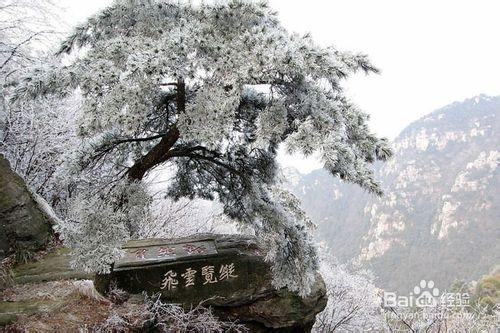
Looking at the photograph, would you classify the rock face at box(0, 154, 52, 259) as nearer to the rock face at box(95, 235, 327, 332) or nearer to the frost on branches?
the rock face at box(95, 235, 327, 332)

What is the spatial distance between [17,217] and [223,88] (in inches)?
166

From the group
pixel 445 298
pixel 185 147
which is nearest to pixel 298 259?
pixel 185 147

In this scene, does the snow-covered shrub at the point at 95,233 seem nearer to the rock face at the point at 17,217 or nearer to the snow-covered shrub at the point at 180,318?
the snow-covered shrub at the point at 180,318

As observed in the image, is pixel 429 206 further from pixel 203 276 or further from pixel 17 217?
pixel 17 217

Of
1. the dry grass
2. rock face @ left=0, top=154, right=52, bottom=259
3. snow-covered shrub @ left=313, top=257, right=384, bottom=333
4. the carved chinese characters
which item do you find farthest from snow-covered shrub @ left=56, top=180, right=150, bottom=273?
snow-covered shrub @ left=313, top=257, right=384, bottom=333

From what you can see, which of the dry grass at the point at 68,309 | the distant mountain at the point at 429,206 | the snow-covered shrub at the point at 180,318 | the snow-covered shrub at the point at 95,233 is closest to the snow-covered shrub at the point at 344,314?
the snow-covered shrub at the point at 180,318

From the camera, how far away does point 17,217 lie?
6703mm

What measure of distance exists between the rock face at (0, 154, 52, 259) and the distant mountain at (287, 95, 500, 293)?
3389cm

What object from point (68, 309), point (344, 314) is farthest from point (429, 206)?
point (68, 309)

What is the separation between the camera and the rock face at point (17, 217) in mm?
6547

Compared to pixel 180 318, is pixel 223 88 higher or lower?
higher

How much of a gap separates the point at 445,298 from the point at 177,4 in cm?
631

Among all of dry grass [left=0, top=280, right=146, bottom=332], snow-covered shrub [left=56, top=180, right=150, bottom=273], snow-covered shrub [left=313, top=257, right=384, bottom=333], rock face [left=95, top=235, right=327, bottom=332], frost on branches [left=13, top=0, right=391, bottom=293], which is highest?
frost on branches [left=13, top=0, right=391, bottom=293]

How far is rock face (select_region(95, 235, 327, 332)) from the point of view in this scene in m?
5.73
